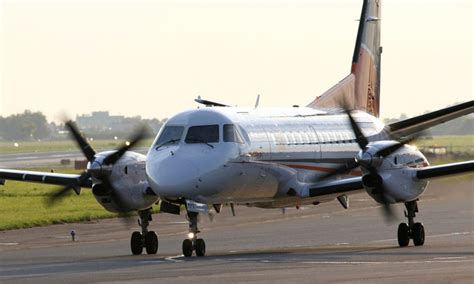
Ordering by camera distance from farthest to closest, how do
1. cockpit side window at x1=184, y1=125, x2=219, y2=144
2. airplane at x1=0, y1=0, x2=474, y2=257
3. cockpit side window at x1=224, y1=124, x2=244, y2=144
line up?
cockpit side window at x1=224, y1=124, x2=244, y2=144 → cockpit side window at x1=184, y1=125, x2=219, y2=144 → airplane at x1=0, y1=0, x2=474, y2=257

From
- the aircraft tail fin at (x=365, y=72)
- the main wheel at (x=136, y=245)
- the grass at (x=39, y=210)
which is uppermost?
the aircraft tail fin at (x=365, y=72)

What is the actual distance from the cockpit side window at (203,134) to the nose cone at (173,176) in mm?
760

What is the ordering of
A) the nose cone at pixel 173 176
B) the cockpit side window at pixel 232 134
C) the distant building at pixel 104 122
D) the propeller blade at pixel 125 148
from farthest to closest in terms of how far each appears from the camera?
1. the distant building at pixel 104 122
2. the propeller blade at pixel 125 148
3. the cockpit side window at pixel 232 134
4. the nose cone at pixel 173 176

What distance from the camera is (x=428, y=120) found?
105ft

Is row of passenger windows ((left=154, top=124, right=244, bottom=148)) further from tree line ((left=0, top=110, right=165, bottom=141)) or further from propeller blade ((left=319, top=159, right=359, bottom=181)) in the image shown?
tree line ((left=0, top=110, right=165, bottom=141))

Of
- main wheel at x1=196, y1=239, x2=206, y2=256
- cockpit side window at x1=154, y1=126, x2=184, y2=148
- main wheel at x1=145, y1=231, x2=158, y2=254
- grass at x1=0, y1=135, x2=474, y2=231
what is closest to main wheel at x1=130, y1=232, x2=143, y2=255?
main wheel at x1=145, y1=231, x2=158, y2=254

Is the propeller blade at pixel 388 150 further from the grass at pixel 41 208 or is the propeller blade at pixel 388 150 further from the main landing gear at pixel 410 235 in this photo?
the grass at pixel 41 208

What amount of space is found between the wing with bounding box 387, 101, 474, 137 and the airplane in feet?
0.12

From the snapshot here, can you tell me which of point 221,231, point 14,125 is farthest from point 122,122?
point 221,231

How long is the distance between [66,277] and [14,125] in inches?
5931

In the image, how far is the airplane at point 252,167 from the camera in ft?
92.2

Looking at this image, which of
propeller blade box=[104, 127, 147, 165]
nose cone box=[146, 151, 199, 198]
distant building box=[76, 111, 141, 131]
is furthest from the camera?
distant building box=[76, 111, 141, 131]

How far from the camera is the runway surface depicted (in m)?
22.3

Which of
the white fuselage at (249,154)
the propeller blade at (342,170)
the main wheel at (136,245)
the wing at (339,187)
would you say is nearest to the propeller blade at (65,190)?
the main wheel at (136,245)
